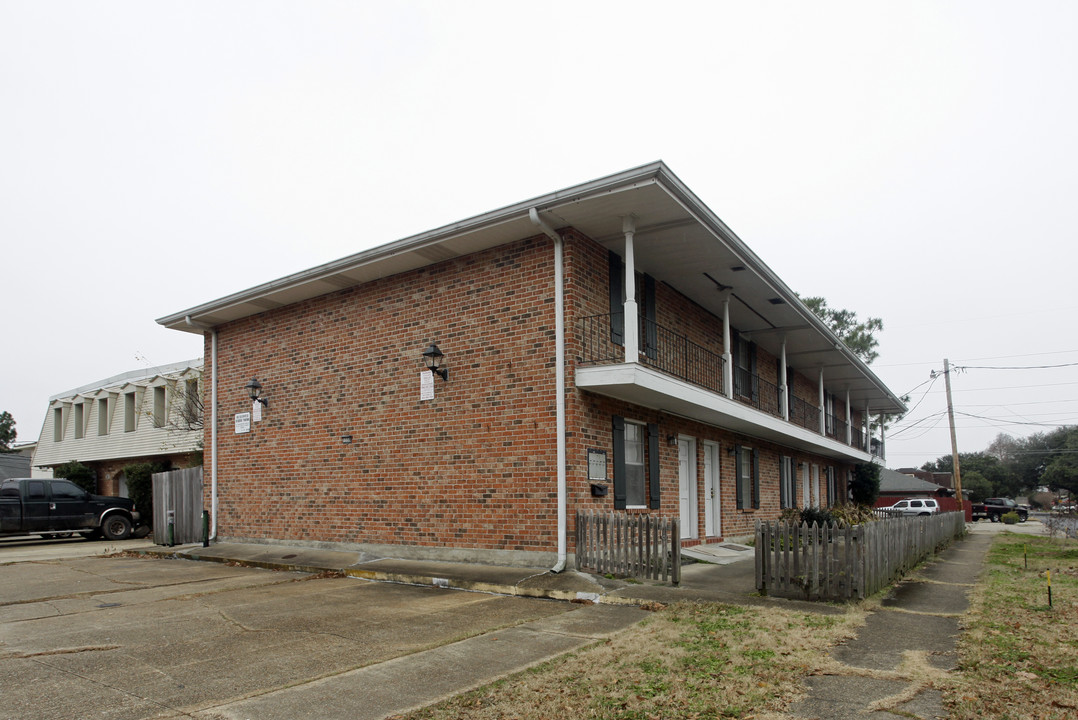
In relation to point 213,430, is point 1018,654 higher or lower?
lower

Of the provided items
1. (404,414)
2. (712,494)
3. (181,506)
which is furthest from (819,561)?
(181,506)

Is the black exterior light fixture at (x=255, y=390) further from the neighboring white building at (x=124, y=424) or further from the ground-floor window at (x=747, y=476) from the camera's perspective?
the neighboring white building at (x=124, y=424)

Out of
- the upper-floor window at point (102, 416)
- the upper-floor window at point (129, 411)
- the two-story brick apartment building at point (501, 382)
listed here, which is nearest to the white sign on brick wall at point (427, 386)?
the two-story brick apartment building at point (501, 382)

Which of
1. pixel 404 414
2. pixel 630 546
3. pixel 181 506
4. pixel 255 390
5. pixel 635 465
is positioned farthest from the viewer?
pixel 181 506

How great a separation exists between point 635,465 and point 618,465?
935mm

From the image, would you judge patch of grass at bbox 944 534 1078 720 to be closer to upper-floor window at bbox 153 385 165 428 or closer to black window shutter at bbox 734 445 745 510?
black window shutter at bbox 734 445 745 510

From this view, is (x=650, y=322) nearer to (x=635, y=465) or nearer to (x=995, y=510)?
(x=635, y=465)

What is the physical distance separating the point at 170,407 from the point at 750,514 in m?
20.4

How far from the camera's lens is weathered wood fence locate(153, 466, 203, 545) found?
1537 cm

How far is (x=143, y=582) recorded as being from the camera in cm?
1041

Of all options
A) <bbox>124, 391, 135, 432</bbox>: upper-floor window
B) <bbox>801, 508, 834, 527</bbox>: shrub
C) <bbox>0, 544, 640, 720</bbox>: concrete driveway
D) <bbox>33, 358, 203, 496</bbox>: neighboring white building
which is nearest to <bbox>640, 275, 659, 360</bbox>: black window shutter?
<bbox>801, 508, 834, 527</bbox>: shrub

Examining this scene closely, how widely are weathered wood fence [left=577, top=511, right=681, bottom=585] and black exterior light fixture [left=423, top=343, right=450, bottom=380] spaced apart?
128 inches

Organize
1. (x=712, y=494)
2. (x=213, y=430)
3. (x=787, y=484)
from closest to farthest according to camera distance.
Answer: (x=712, y=494) < (x=213, y=430) < (x=787, y=484)

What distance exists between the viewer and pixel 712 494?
15141 millimetres
